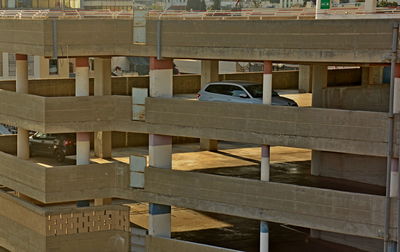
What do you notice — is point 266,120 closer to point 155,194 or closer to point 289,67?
point 155,194

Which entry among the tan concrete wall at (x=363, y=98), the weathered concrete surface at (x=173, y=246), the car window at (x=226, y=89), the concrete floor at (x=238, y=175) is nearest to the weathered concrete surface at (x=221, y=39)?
the car window at (x=226, y=89)

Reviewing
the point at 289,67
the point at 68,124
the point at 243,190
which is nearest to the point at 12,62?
the point at 289,67

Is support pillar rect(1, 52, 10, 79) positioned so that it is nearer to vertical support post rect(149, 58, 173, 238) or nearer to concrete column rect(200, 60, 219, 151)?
concrete column rect(200, 60, 219, 151)

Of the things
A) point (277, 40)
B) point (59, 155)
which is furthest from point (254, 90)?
point (59, 155)

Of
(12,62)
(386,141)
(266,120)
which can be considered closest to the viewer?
(386,141)

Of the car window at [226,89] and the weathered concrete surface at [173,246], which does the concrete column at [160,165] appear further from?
the car window at [226,89]

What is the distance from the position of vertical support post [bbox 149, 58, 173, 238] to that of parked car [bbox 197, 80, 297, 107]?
3686 millimetres

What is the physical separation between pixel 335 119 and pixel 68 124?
10.2 m

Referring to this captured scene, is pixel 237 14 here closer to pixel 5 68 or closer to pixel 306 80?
pixel 306 80

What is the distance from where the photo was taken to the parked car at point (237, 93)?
3369 centimetres

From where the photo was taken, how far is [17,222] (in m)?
34.7

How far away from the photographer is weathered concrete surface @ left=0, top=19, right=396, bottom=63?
89.3ft

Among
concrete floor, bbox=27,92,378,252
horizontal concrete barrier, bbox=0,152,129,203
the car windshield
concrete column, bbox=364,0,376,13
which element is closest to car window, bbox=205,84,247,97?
the car windshield

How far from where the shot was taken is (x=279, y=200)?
29.0 m
